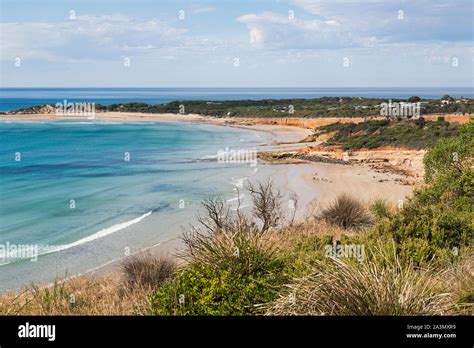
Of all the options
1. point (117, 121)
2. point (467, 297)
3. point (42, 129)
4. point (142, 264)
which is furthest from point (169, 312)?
point (117, 121)

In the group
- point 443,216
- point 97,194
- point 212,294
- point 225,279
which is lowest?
point 97,194

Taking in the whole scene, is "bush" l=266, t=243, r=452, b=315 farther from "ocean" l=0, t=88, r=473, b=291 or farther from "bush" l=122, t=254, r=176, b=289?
"ocean" l=0, t=88, r=473, b=291

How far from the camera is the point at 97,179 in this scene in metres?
33.9

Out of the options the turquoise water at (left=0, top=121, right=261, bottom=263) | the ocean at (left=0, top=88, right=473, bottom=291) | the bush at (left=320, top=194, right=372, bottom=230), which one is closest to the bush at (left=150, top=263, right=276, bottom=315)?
the ocean at (left=0, top=88, right=473, bottom=291)

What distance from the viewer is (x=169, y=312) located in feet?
18.9

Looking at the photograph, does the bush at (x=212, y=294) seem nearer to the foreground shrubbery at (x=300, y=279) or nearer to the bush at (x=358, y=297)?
the foreground shrubbery at (x=300, y=279)

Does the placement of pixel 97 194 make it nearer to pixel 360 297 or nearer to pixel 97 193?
pixel 97 193

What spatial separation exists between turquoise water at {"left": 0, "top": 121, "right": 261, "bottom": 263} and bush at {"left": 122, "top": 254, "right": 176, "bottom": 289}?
913 cm

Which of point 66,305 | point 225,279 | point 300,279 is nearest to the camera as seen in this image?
point 300,279

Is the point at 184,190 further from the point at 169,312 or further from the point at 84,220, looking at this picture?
the point at 169,312

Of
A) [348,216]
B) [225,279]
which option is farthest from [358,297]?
[348,216]

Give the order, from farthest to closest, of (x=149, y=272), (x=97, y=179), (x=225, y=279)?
(x=97, y=179), (x=149, y=272), (x=225, y=279)

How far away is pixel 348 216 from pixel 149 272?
26.6ft
